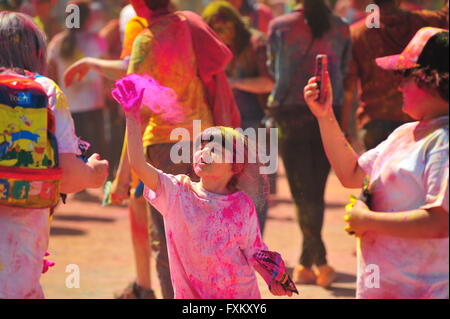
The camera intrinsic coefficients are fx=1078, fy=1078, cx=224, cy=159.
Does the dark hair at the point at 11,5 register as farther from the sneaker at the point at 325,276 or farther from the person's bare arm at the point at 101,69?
the sneaker at the point at 325,276

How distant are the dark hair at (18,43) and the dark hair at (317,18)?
3.25m

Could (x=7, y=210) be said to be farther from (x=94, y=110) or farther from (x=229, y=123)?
(x=94, y=110)

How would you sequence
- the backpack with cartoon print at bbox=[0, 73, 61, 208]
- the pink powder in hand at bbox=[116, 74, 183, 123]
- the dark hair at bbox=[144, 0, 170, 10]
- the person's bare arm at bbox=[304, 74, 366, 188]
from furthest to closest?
the dark hair at bbox=[144, 0, 170, 10], the pink powder in hand at bbox=[116, 74, 183, 123], the person's bare arm at bbox=[304, 74, 366, 188], the backpack with cartoon print at bbox=[0, 73, 61, 208]

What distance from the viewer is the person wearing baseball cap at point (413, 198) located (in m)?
3.81

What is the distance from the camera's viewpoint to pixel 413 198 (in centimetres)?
390

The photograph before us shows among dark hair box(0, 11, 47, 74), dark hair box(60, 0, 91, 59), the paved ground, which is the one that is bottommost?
the paved ground

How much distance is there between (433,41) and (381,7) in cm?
311

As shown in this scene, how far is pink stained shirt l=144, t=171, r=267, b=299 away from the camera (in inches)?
175

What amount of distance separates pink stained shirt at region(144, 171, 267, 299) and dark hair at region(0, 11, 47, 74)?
0.72 metres

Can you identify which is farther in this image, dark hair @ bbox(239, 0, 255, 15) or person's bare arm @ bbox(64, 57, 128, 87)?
dark hair @ bbox(239, 0, 255, 15)

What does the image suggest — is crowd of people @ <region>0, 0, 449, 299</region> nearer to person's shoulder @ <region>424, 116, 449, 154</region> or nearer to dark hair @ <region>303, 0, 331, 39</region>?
person's shoulder @ <region>424, 116, 449, 154</region>

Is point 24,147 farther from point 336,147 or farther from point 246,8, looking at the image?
point 246,8

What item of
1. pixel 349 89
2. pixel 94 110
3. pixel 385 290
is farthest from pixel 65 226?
pixel 385 290

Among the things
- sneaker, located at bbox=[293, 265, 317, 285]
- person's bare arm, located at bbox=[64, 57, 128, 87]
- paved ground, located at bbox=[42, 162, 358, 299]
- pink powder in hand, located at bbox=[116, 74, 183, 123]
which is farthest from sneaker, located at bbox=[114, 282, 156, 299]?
pink powder in hand, located at bbox=[116, 74, 183, 123]
